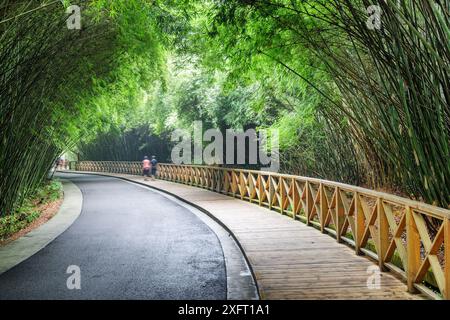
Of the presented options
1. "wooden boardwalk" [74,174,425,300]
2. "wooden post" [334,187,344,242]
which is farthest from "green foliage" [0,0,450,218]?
"wooden boardwalk" [74,174,425,300]

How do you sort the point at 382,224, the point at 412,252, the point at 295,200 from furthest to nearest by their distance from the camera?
the point at 295,200 < the point at 382,224 < the point at 412,252

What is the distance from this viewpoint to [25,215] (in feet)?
32.5

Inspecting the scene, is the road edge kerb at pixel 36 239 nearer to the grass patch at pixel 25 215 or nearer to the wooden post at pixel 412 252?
the grass patch at pixel 25 215

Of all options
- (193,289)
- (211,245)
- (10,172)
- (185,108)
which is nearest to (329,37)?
(211,245)

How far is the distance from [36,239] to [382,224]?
573 centimetres

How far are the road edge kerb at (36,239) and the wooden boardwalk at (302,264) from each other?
3.11 metres

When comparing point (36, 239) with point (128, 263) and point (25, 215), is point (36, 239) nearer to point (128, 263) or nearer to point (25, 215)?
point (25, 215)

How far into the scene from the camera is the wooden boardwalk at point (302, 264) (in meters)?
4.26

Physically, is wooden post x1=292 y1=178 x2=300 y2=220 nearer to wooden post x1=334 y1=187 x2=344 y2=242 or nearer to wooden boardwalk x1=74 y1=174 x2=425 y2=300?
wooden boardwalk x1=74 y1=174 x2=425 y2=300

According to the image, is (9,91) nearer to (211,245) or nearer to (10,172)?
(10,172)

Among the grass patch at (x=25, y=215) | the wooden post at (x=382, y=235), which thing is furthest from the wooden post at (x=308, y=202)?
the grass patch at (x=25, y=215)

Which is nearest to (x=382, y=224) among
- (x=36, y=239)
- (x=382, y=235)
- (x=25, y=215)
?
(x=382, y=235)

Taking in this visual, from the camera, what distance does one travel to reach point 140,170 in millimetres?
27469
